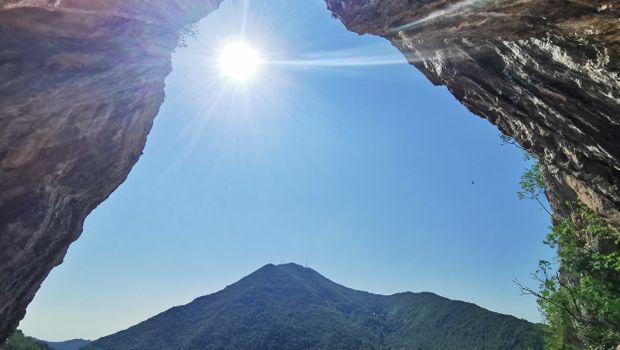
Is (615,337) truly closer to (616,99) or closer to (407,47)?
(616,99)

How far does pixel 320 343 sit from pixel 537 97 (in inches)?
4498

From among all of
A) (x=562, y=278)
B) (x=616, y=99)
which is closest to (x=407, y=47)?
(x=616, y=99)

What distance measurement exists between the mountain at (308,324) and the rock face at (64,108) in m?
91.5

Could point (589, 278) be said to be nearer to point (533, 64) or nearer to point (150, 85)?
point (533, 64)

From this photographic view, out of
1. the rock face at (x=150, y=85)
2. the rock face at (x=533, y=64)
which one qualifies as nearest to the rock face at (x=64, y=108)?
the rock face at (x=150, y=85)

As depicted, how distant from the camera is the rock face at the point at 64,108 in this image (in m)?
19.8

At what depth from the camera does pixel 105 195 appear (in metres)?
31.6

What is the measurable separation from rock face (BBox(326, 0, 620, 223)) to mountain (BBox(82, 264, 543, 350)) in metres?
87.7

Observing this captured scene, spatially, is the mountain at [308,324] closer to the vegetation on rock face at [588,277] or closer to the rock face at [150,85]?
the vegetation on rock face at [588,277]

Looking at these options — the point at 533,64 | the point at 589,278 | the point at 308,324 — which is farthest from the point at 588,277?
the point at 308,324

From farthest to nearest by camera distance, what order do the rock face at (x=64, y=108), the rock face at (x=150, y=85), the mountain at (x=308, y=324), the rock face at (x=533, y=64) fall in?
the mountain at (x=308, y=324) < the rock face at (x=64, y=108) < the rock face at (x=150, y=85) < the rock face at (x=533, y=64)

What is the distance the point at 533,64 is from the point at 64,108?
23528 millimetres

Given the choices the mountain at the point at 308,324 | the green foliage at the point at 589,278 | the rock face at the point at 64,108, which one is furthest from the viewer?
the mountain at the point at 308,324

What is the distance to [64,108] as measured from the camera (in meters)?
22.0
